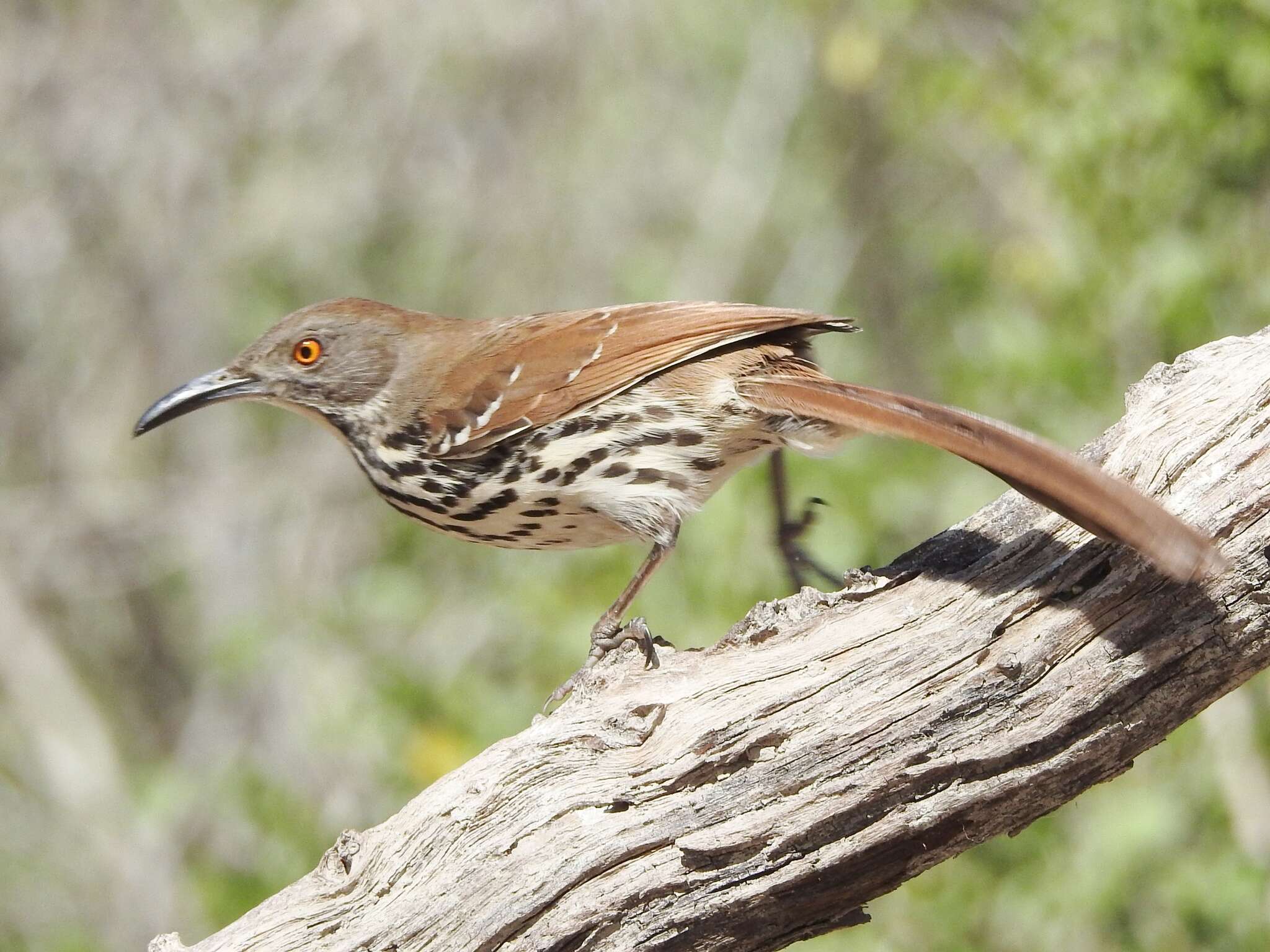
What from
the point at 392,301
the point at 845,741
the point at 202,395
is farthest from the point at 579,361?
the point at 392,301

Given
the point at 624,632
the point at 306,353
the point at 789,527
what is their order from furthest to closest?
1. the point at 306,353
2. the point at 789,527
3. the point at 624,632

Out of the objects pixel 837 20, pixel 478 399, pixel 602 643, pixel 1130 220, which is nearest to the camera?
pixel 602 643

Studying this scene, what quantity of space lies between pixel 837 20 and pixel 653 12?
2279mm

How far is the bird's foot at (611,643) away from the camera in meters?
3.04

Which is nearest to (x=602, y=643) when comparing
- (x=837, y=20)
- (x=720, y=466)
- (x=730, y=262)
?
(x=720, y=466)

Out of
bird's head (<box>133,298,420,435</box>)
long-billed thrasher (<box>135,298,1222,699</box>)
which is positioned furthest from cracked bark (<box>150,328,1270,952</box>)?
bird's head (<box>133,298,420,435</box>)

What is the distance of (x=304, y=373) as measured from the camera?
3941mm

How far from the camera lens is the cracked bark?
2.59 meters

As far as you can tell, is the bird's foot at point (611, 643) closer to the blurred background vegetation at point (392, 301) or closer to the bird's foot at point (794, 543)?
the bird's foot at point (794, 543)

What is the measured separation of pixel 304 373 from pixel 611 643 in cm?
123

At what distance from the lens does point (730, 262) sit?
8.90 metres

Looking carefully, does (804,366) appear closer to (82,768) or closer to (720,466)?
(720,466)

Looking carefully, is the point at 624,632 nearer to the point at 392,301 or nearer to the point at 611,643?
the point at 611,643

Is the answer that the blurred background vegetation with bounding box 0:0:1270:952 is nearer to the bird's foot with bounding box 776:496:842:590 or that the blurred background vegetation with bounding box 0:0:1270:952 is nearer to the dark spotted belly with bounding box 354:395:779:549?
the bird's foot with bounding box 776:496:842:590
